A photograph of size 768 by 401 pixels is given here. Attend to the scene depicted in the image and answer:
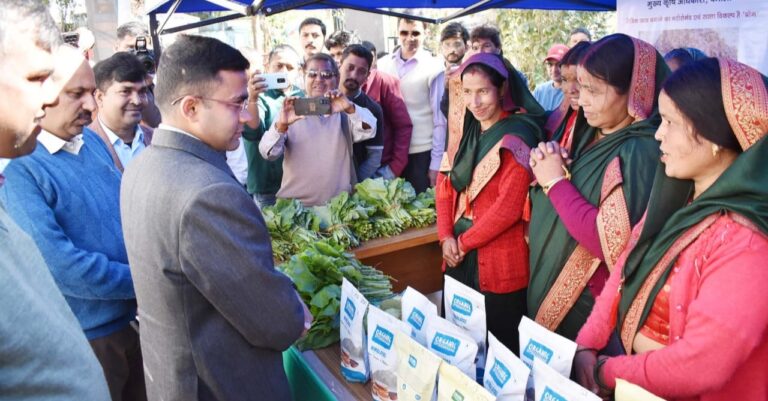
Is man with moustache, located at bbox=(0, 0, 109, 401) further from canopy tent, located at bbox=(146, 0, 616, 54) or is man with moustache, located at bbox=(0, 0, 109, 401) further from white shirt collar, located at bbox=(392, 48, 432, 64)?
white shirt collar, located at bbox=(392, 48, 432, 64)

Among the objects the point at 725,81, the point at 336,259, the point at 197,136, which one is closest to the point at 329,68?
the point at 336,259

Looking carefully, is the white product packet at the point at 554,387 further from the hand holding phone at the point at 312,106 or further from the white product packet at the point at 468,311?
the hand holding phone at the point at 312,106

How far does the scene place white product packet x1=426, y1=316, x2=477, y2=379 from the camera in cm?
150

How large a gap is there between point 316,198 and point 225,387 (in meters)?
2.18

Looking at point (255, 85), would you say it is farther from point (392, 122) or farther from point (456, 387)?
point (456, 387)

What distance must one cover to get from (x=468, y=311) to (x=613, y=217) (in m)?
0.68

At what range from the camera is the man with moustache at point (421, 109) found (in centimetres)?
500

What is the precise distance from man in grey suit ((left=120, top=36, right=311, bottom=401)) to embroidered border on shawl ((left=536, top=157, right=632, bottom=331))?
1.11m

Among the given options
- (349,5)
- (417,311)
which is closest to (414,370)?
(417,311)

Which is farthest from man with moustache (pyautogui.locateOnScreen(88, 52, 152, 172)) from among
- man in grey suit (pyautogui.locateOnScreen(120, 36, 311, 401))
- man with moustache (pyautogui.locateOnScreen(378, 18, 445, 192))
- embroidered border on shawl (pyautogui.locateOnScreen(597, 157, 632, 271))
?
man with moustache (pyautogui.locateOnScreen(378, 18, 445, 192))

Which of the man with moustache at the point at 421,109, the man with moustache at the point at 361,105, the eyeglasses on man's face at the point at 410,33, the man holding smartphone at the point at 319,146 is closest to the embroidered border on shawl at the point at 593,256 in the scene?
the man holding smartphone at the point at 319,146

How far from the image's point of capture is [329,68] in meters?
3.80

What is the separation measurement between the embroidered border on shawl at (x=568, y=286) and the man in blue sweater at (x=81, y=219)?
5.54 ft

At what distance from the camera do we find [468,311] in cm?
166
